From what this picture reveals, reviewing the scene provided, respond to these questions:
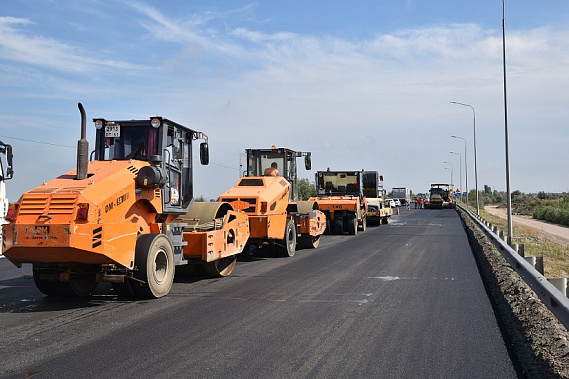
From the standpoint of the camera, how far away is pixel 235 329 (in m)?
7.04

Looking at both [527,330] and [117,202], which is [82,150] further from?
[527,330]

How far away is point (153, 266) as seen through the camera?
8.82 meters

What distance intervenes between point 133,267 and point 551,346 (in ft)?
18.6

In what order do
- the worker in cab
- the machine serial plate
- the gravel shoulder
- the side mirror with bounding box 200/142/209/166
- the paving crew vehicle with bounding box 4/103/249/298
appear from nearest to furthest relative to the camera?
1. the paving crew vehicle with bounding box 4/103/249/298
2. the machine serial plate
3. the side mirror with bounding box 200/142/209/166
4. the worker in cab
5. the gravel shoulder

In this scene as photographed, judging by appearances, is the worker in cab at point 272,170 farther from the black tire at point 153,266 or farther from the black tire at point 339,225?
the black tire at point 339,225

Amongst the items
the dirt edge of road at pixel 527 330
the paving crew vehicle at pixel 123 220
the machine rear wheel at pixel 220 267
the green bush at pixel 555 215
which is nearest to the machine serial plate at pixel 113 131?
the paving crew vehicle at pixel 123 220

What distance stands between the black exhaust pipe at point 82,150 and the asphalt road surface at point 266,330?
200cm

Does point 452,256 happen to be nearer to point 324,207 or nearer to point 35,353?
point 324,207

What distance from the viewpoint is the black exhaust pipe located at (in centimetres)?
820

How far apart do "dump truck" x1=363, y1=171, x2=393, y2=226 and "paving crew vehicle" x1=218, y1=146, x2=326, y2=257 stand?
13.1m

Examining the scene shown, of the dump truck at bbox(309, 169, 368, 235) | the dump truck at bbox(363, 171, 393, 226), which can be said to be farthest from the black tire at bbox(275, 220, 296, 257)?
the dump truck at bbox(363, 171, 393, 226)

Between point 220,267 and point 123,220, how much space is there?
3.62m

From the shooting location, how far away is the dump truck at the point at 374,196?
3159cm

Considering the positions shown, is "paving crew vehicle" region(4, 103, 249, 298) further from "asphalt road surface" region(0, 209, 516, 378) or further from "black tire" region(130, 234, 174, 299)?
"asphalt road surface" region(0, 209, 516, 378)
